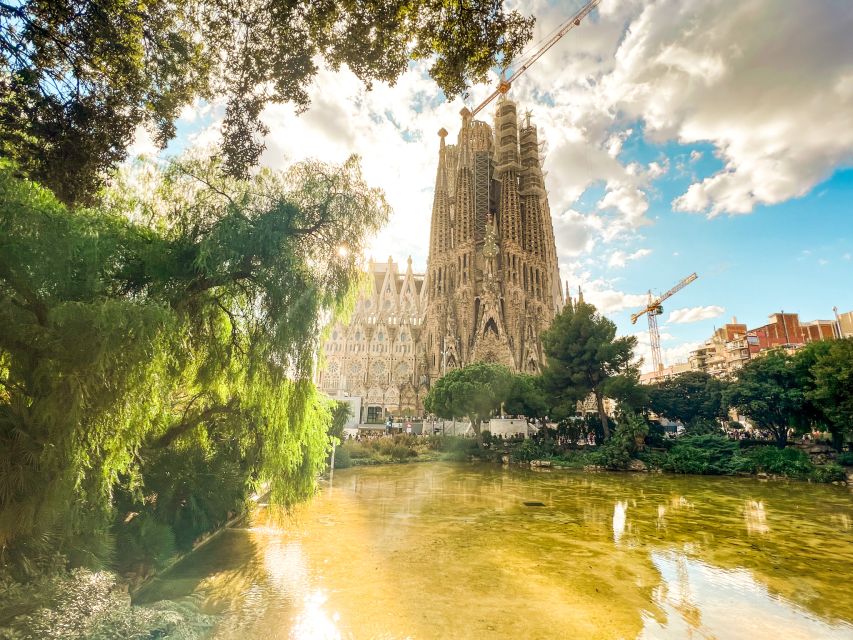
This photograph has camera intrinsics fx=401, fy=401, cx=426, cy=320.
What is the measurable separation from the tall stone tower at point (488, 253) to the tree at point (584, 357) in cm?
2223

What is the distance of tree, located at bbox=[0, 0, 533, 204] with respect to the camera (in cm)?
520

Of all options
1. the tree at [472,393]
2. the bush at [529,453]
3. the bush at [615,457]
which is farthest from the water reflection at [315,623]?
the tree at [472,393]

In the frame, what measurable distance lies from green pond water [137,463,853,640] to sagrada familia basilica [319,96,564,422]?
40091 millimetres

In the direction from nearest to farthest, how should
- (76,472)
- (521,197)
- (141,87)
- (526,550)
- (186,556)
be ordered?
(76,472) → (141,87) → (186,556) → (526,550) → (521,197)

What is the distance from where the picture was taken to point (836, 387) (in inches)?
748

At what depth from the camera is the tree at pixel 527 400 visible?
27.7 meters

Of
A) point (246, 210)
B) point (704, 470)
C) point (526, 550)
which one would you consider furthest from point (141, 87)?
point (704, 470)

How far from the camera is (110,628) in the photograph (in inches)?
155

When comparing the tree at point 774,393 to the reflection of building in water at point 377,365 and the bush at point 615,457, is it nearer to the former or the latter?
the bush at point 615,457

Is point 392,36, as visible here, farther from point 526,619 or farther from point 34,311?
point 526,619

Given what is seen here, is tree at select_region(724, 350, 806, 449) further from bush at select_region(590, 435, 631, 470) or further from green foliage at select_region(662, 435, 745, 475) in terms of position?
bush at select_region(590, 435, 631, 470)

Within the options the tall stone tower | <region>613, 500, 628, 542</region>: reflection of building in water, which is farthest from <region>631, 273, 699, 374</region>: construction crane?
<region>613, 500, 628, 542</region>: reflection of building in water

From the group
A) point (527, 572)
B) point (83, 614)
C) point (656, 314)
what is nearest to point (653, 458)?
point (527, 572)

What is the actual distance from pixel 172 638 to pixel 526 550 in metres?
6.15
